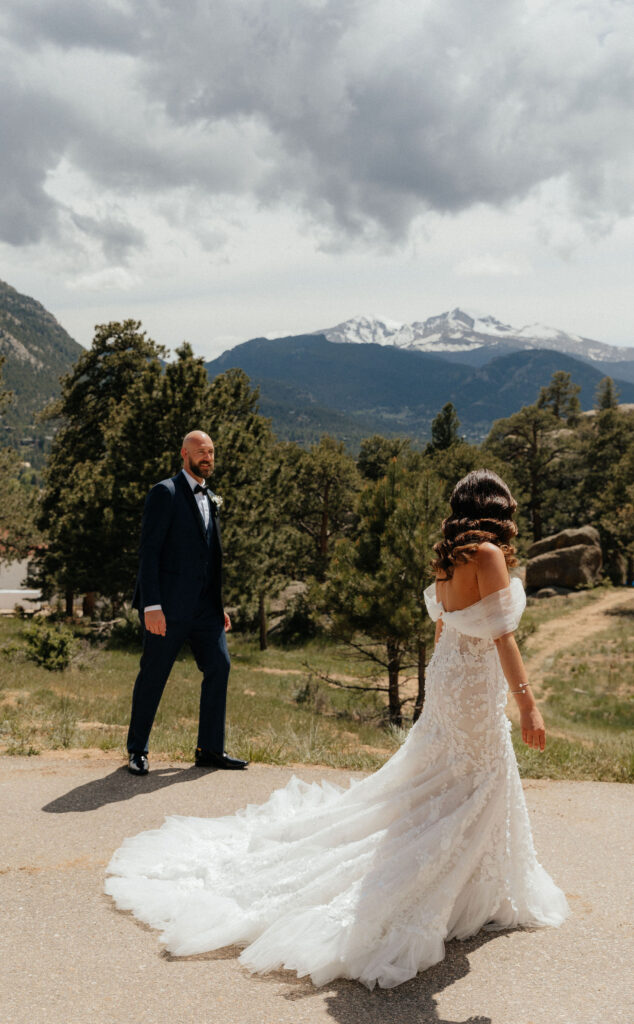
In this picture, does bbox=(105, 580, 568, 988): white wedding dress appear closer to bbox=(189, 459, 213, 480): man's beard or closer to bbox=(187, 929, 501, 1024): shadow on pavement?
bbox=(187, 929, 501, 1024): shadow on pavement

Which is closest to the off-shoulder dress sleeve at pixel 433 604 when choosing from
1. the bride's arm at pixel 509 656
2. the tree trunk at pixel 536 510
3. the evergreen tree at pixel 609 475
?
the bride's arm at pixel 509 656

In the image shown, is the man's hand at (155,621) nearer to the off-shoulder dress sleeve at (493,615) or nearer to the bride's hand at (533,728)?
the off-shoulder dress sleeve at (493,615)

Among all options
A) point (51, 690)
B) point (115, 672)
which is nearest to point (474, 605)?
point (51, 690)

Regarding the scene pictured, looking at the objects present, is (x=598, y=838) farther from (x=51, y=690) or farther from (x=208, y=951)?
(x=51, y=690)

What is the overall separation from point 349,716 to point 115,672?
16.5ft

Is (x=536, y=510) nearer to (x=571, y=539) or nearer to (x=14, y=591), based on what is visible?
(x=571, y=539)

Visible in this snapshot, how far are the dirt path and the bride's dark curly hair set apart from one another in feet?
65.3

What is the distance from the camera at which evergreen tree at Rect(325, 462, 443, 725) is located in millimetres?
13492

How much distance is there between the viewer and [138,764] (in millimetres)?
5430

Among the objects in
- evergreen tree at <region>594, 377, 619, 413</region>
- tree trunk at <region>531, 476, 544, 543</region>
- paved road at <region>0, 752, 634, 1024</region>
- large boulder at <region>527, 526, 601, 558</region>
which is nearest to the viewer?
paved road at <region>0, 752, 634, 1024</region>

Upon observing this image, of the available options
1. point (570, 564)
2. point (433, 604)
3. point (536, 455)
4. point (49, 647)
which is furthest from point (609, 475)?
point (433, 604)

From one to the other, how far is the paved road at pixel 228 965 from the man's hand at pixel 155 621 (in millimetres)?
1258

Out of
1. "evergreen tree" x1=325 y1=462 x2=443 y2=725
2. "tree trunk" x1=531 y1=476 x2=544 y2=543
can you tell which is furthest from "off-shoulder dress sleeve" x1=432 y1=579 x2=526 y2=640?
"tree trunk" x1=531 y1=476 x2=544 y2=543

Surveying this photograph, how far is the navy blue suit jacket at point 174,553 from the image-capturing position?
5.30 metres
